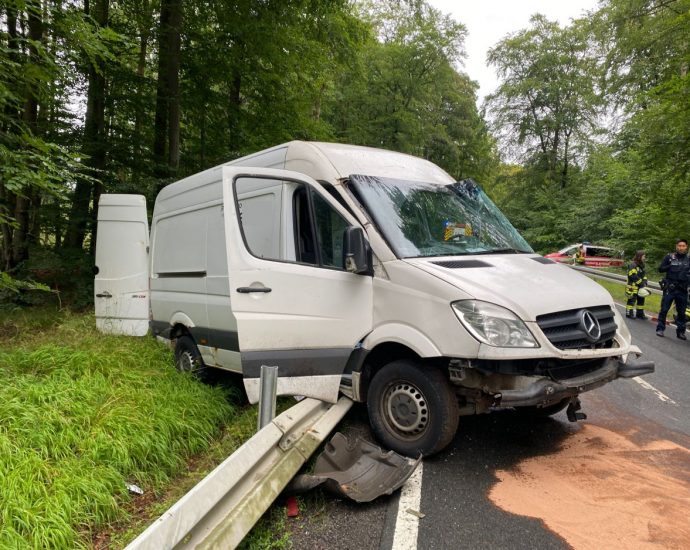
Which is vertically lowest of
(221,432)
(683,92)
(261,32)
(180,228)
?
(221,432)

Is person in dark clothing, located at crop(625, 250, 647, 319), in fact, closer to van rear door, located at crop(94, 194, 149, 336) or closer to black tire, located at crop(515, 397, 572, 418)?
black tire, located at crop(515, 397, 572, 418)

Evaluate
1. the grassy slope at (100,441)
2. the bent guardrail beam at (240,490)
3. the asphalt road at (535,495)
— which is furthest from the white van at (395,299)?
the grassy slope at (100,441)

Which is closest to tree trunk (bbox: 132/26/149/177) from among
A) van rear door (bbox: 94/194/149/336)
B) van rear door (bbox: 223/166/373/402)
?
van rear door (bbox: 94/194/149/336)

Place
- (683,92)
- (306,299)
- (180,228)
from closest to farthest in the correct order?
(306,299) → (180,228) → (683,92)

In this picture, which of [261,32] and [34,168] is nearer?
[34,168]

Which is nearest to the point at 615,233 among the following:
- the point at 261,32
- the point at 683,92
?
the point at 683,92

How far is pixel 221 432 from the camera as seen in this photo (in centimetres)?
434

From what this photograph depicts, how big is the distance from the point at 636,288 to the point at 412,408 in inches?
399

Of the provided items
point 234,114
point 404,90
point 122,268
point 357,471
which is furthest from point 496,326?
point 404,90

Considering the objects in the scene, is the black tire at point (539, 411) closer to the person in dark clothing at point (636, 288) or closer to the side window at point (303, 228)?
the side window at point (303, 228)

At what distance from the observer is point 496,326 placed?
3.10 m

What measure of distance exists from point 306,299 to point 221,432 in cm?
160

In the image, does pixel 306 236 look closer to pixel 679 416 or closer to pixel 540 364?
pixel 540 364

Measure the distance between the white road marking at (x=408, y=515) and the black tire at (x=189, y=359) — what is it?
292 cm
